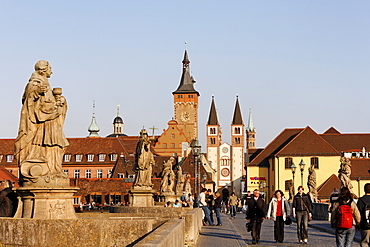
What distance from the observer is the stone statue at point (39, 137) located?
35.5ft

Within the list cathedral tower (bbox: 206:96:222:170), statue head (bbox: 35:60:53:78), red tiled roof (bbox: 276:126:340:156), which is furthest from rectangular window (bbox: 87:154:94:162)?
statue head (bbox: 35:60:53:78)

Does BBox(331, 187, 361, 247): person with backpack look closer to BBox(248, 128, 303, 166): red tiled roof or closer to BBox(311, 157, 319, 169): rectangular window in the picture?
BBox(311, 157, 319, 169): rectangular window

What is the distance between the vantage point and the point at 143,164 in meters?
24.9

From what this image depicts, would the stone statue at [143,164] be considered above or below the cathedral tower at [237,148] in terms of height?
below

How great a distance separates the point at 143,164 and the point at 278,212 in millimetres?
8758

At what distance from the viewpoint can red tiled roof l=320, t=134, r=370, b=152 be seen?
91.2m

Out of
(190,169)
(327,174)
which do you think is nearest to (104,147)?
(190,169)

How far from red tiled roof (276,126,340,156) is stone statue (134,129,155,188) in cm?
5775

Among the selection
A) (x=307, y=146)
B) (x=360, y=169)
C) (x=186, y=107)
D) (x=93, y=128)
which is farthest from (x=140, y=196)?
(x=93, y=128)

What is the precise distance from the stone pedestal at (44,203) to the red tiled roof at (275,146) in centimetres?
7642

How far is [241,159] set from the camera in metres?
148

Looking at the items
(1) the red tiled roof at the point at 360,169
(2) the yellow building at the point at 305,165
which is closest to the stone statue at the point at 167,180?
(2) the yellow building at the point at 305,165

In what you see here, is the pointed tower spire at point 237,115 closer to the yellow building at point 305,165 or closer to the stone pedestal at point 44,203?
the yellow building at point 305,165

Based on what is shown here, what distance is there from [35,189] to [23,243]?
4.77 feet
